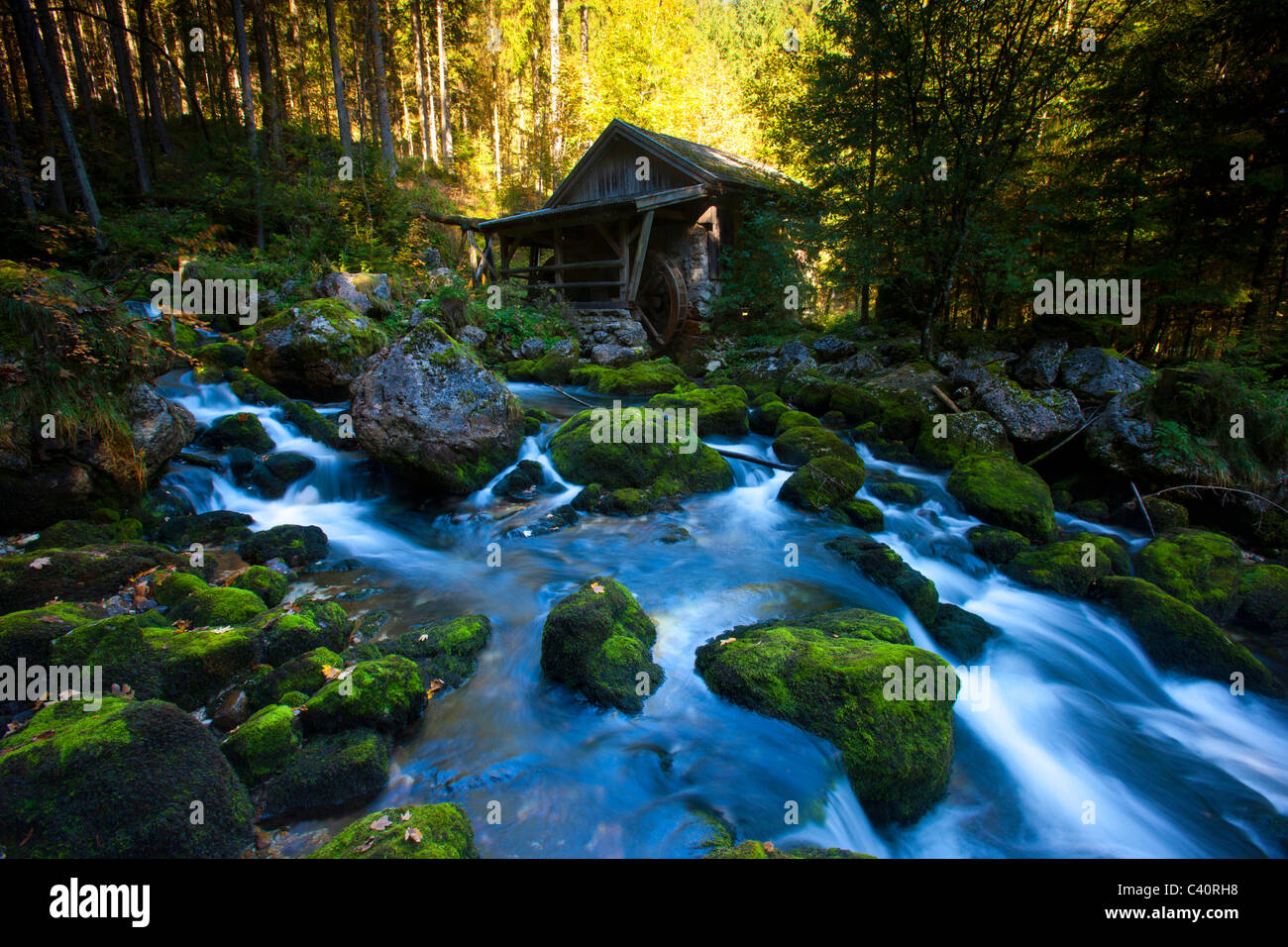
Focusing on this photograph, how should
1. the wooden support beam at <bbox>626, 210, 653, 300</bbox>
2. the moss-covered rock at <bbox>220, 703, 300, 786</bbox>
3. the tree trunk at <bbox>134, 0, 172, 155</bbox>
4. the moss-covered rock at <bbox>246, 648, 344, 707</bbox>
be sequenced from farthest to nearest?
the tree trunk at <bbox>134, 0, 172, 155</bbox> → the wooden support beam at <bbox>626, 210, 653, 300</bbox> → the moss-covered rock at <bbox>246, 648, 344, 707</bbox> → the moss-covered rock at <bbox>220, 703, 300, 786</bbox>

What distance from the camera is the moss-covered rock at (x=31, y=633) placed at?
3545 millimetres

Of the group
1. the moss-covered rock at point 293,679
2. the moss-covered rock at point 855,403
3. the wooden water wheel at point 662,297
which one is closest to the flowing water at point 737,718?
the moss-covered rock at point 293,679

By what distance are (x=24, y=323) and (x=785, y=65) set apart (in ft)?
61.4

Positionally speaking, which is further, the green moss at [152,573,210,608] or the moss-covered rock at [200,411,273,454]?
the moss-covered rock at [200,411,273,454]

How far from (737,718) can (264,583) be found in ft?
13.4

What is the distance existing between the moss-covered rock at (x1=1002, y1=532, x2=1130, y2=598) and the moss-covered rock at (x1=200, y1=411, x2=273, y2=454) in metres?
9.71

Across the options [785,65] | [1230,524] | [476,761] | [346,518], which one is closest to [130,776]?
[476,761]

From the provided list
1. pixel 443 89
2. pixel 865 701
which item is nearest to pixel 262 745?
pixel 865 701

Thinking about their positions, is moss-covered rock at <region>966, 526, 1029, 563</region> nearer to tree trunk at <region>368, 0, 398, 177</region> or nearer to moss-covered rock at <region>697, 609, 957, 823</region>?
moss-covered rock at <region>697, 609, 957, 823</region>

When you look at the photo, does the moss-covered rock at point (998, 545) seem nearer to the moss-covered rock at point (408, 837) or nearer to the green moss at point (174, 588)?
the moss-covered rock at point (408, 837)

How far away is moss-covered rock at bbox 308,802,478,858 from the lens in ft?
8.17

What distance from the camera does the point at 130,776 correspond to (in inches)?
104

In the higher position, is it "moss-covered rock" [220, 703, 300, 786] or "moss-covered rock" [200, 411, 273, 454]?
"moss-covered rock" [200, 411, 273, 454]

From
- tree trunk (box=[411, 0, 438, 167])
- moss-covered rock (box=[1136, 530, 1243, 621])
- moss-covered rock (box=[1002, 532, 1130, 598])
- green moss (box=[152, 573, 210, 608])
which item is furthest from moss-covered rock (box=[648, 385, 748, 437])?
tree trunk (box=[411, 0, 438, 167])
